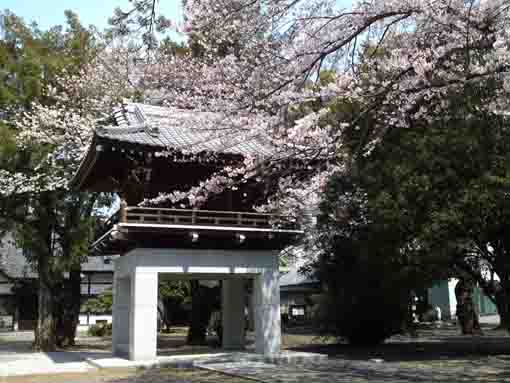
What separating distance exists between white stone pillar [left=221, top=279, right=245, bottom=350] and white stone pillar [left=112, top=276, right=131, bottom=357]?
3.07m

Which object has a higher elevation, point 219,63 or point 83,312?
point 219,63

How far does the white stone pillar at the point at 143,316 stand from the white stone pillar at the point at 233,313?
13.4 feet

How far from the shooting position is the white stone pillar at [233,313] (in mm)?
16328

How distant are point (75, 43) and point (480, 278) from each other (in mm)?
15891

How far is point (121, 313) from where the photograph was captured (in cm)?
1534

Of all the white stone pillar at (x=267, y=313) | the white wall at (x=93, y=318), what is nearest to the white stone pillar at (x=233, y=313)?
the white stone pillar at (x=267, y=313)

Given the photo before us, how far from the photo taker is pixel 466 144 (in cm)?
1164

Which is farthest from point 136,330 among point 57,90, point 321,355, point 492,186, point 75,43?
point 75,43

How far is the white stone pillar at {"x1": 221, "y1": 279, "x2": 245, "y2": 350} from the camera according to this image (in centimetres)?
1633

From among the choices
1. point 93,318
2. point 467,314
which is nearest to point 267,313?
point 467,314

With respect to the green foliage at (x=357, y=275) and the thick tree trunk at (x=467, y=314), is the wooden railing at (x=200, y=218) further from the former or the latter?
the thick tree trunk at (x=467, y=314)

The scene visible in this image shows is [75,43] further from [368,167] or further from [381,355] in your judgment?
[381,355]

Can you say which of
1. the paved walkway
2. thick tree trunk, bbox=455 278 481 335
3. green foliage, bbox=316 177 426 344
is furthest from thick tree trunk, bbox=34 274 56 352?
thick tree trunk, bbox=455 278 481 335

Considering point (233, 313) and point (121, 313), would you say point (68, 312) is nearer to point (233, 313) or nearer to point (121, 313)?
point (121, 313)
